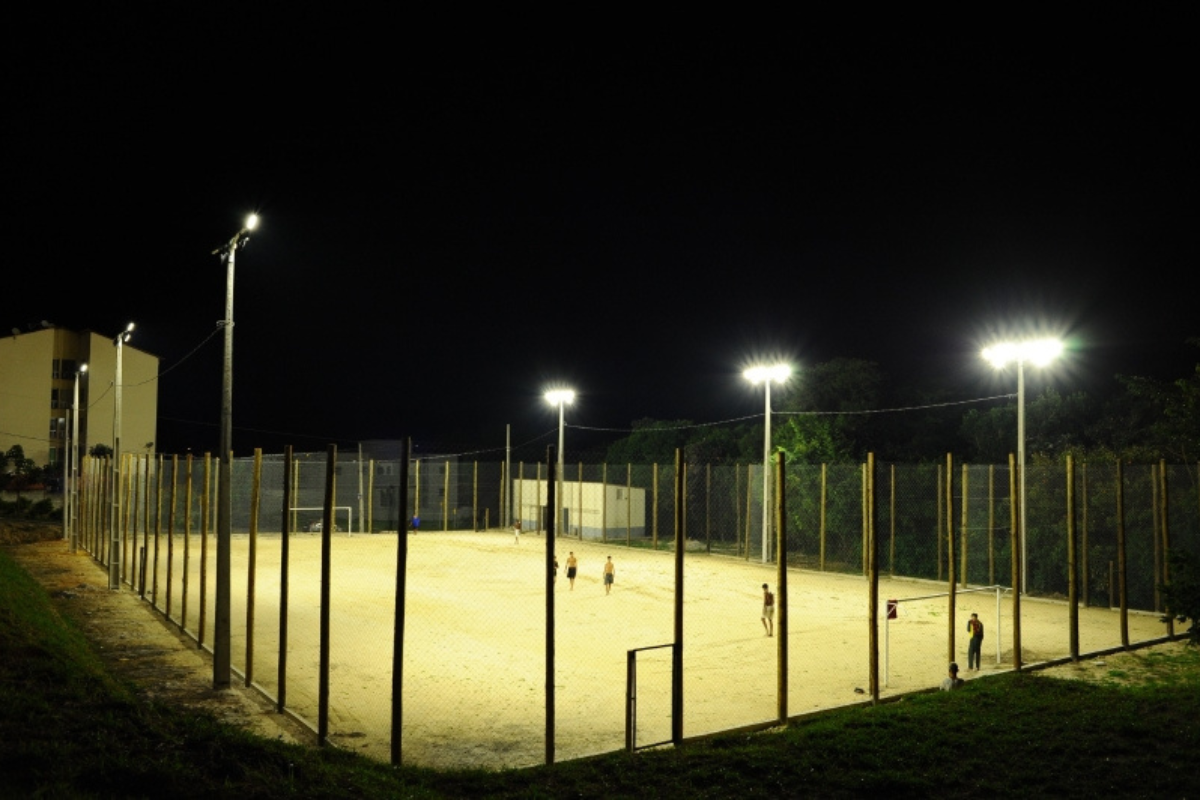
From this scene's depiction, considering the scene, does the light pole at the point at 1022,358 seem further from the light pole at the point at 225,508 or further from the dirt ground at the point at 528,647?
the light pole at the point at 225,508

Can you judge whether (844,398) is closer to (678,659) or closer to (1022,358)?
(1022,358)

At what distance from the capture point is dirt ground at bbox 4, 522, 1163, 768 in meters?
11.7

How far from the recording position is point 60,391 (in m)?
67.6

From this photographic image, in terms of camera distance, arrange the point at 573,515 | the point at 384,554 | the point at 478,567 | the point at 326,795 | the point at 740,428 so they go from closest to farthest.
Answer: the point at 326,795
the point at 478,567
the point at 384,554
the point at 573,515
the point at 740,428

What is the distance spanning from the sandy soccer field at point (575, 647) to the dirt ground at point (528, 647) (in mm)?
52

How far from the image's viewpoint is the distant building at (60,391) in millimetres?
63125

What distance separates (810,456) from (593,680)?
934 inches

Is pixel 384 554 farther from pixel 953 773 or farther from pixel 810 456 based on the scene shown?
pixel 953 773

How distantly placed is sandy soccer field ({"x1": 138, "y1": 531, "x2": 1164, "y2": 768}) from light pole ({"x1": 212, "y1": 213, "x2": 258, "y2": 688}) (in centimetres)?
94

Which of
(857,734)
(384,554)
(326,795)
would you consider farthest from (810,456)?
(326,795)

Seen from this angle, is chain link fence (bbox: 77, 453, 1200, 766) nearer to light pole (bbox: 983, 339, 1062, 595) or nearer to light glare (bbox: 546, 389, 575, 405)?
light pole (bbox: 983, 339, 1062, 595)

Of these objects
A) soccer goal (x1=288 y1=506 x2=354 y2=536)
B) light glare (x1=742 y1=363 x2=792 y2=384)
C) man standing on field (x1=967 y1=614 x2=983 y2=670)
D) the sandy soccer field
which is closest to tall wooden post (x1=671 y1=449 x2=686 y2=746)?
the sandy soccer field

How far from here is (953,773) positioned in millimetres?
8531

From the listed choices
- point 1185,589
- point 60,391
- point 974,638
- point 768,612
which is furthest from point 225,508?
point 60,391
